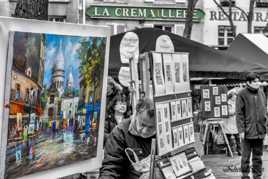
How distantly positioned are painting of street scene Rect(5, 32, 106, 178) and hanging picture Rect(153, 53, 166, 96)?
1.44 feet

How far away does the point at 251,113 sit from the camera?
1042 cm

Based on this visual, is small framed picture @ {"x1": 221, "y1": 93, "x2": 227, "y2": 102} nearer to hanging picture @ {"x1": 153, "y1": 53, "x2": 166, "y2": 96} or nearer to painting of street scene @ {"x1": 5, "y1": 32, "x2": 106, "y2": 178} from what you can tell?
painting of street scene @ {"x1": 5, "y1": 32, "x2": 106, "y2": 178}

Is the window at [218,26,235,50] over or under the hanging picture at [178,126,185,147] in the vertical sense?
over

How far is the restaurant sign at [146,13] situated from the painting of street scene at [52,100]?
102 ft

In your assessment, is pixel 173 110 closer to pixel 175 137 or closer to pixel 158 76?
pixel 175 137

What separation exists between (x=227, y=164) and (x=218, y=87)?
7.87 ft

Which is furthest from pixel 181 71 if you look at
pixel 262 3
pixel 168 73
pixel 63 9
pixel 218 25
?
pixel 262 3

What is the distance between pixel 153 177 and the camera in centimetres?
405

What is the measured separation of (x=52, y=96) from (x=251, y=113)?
7.03 metres

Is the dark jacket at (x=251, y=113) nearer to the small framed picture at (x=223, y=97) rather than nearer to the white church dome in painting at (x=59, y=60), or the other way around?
the small framed picture at (x=223, y=97)

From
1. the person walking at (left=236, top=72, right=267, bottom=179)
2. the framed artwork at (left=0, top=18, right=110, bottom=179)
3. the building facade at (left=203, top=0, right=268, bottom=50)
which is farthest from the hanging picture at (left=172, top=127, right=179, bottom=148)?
the building facade at (left=203, top=0, right=268, bottom=50)

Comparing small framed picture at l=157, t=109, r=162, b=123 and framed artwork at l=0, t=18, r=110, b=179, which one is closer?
framed artwork at l=0, t=18, r=110, b=179

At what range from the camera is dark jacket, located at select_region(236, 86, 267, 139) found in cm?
1037

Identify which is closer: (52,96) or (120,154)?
(52,96)
